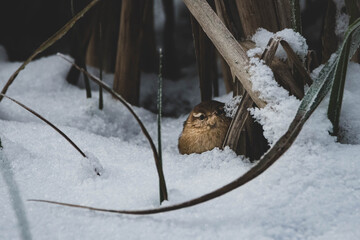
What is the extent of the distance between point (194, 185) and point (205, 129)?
0.24 m

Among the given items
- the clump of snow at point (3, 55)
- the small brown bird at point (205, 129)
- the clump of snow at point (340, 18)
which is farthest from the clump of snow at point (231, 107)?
the clump of snow at point (3, 55)

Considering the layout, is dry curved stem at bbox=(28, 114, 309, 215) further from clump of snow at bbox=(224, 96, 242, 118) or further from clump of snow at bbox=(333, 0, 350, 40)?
clump of snow at bbox=(333, 0, 350, 40)

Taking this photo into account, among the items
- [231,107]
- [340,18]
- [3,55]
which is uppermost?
[340,18]

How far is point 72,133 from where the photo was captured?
77 cm

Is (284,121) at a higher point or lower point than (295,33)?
lower

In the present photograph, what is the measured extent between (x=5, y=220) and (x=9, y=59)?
1141 millimetres

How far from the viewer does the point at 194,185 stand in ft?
1.84

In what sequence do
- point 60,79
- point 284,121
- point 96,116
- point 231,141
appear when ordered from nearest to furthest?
point 284,121 → point 231,141 → point 96,116 → point 60,79

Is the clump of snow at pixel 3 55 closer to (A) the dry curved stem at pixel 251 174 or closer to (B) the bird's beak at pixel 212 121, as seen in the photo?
(B) the bird's beak at pixel 212 121

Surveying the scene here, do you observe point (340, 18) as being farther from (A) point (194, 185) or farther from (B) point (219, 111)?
(A) point (194, 185)

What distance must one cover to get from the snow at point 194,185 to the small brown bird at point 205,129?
0.06 meters

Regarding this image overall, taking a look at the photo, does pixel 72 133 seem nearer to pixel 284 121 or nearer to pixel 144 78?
pixel 284 121

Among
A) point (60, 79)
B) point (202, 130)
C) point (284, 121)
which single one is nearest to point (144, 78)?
point (60, 79)

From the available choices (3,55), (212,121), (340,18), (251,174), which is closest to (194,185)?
(251,174)
